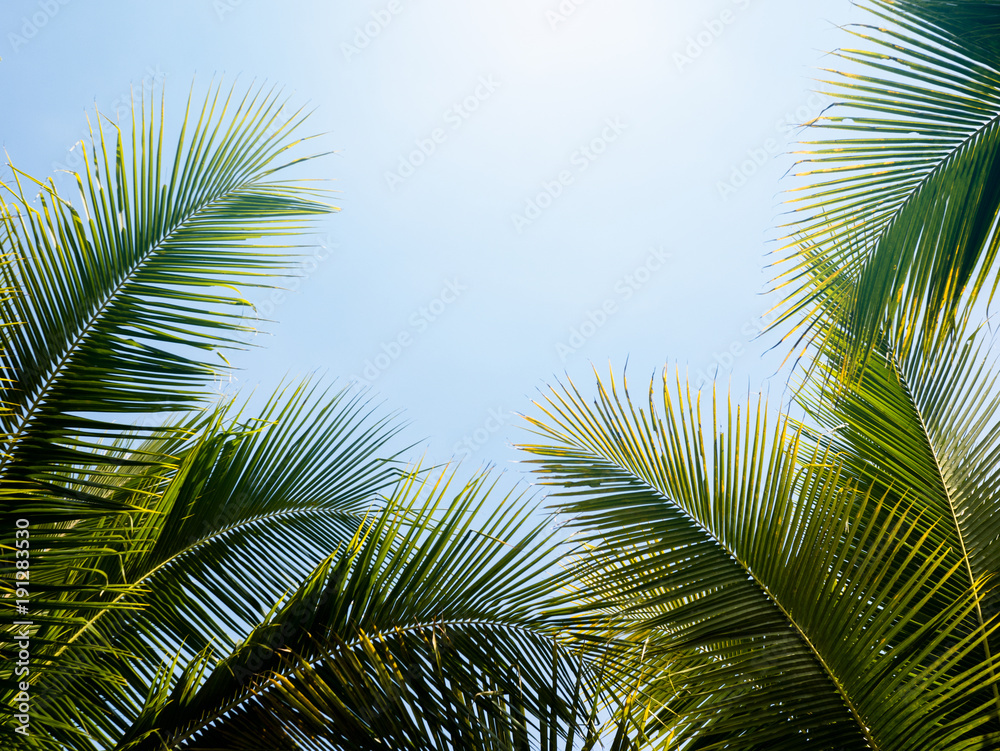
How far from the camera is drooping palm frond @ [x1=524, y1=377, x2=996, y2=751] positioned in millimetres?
2184

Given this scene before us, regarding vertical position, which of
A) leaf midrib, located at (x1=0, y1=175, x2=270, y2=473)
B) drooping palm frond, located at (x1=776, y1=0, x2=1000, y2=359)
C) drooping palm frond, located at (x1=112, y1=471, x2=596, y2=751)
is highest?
drooping palm frond, located at (x1=776, y1=0, x2=1000, y2=359)

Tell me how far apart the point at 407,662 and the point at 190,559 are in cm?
135

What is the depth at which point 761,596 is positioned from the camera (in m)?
2.52

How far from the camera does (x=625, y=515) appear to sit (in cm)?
297

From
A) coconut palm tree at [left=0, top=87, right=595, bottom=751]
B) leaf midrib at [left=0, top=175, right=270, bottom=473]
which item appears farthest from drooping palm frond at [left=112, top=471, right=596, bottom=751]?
leaf midrib at [left=0, top=175, right=270, bottom=473]

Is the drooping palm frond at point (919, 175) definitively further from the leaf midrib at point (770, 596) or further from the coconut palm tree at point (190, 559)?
the coconut palm tree at point (190, 559)

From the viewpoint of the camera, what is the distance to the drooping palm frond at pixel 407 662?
6.75ft

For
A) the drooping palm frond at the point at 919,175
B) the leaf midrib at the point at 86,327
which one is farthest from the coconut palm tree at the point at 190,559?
the drooping palm frond at the point at 919,175

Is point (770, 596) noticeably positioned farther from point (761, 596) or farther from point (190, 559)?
point (190, 559)

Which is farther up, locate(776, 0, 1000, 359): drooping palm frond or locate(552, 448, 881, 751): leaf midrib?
locate(776, 0, 1000, 359): drooping palm frond

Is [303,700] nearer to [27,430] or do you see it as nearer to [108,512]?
[108,512]

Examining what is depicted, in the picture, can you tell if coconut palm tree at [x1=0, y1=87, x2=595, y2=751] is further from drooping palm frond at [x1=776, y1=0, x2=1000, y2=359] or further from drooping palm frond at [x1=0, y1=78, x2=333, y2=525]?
drooping palm frond at [x1=776, y1=0, x2=1000, y2=359]

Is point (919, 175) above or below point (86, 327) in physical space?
above

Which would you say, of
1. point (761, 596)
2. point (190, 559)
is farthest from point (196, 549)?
point (761, 596)
